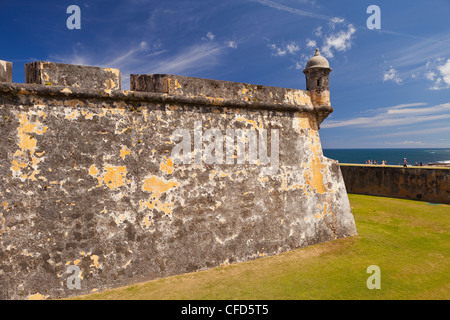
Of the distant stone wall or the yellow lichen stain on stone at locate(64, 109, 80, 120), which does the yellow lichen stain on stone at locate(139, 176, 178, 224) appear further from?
the distant stone wall

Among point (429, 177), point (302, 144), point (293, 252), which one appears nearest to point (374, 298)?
point (293, 252)

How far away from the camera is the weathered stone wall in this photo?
13.2 ft

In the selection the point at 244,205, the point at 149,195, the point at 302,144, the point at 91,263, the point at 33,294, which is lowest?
the point at 33,294

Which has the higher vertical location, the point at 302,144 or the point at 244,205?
the point at 302,144

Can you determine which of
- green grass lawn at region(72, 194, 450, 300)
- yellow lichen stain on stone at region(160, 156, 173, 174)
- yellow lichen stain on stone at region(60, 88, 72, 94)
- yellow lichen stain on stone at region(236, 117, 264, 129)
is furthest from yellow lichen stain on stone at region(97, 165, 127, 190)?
yellow lichen stain on stone at region(236, 117, 264, 129)

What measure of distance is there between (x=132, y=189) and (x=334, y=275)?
12.5 feet

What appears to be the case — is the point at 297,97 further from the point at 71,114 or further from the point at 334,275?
the point at 71,114

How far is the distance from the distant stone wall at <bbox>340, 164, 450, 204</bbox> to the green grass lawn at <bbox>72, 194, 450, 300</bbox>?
5042mm

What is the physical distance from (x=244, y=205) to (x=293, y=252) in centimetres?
155

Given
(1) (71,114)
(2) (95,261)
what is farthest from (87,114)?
(2) (95,261)

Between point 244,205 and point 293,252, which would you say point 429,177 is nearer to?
point 293,252

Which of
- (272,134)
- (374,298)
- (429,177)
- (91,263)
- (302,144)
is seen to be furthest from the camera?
(429,177)

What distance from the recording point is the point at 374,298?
3939mm
